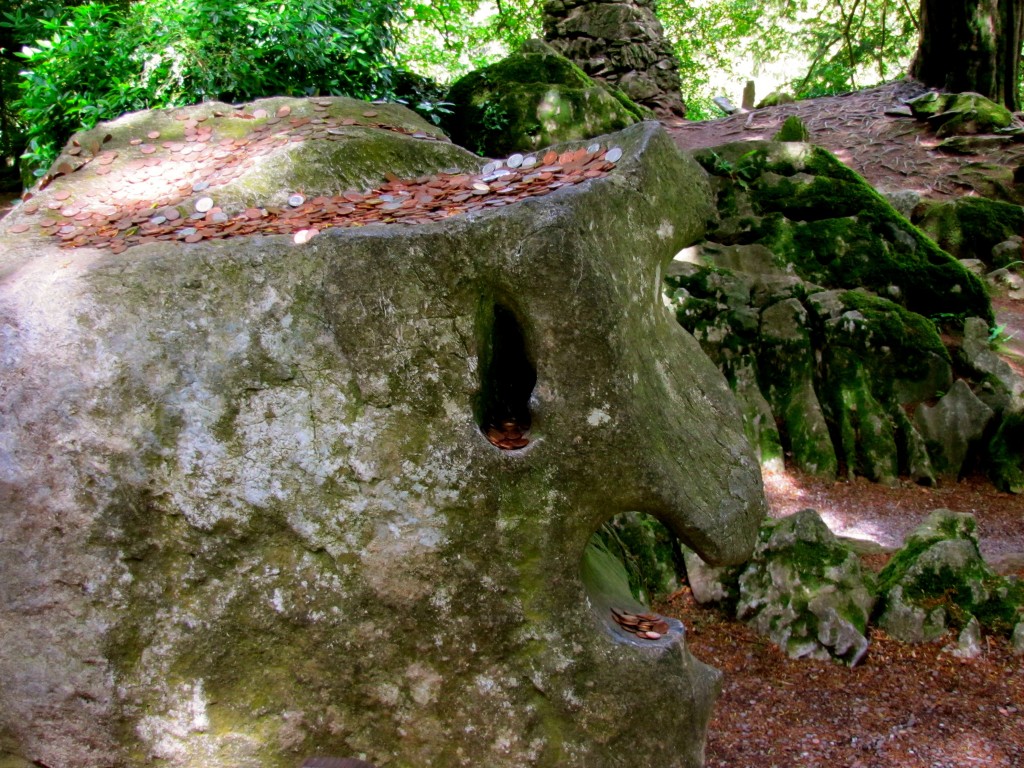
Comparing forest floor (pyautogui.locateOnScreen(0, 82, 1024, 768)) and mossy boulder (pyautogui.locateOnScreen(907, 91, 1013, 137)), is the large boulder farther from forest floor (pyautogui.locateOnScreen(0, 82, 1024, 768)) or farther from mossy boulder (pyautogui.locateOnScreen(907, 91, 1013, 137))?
mossy boulder (pyautogui.locateOnScreen(907, 91, 1013, 137))

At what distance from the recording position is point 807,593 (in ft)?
16.2

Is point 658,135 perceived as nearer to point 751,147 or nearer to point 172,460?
point 172,460

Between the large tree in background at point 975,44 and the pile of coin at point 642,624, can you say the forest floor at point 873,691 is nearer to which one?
the pile of coin at point 642,624

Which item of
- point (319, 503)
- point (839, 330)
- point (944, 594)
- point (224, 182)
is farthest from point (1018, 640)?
point (224, 182)

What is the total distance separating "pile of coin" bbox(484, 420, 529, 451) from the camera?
10.0ft

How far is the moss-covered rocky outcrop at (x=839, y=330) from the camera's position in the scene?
24.6ft

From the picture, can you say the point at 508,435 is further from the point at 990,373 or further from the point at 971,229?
the point at 971,229

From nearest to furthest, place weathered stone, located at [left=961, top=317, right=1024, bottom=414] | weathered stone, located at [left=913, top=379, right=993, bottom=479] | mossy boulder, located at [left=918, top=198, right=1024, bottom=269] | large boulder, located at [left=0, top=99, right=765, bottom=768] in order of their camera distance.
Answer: large boulder, located at [left=0, top=99, right=765, bottom=768]
weathered stone, located at [left=913, top=379, right=993, bottom=479]
weathered stone, located at [left=961, top=317, right=1024, bottom=414]
mossy boulder, located at [left=918, top=198, right=1024, bottom=269]

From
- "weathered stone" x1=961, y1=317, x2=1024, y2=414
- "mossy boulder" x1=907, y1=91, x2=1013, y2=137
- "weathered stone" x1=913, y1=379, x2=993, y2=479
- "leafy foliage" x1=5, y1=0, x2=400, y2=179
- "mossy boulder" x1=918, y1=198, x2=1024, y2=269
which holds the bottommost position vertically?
"weathered stone" x1=913, y1=379, x2=993, y2=479

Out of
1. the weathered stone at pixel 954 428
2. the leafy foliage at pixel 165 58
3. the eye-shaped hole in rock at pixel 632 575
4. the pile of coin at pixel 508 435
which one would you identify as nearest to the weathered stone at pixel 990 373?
the weathered stone at pixel 954 428

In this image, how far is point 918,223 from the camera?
10.4 m

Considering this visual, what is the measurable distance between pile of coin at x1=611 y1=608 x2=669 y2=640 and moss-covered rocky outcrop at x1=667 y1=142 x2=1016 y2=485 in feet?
14.3

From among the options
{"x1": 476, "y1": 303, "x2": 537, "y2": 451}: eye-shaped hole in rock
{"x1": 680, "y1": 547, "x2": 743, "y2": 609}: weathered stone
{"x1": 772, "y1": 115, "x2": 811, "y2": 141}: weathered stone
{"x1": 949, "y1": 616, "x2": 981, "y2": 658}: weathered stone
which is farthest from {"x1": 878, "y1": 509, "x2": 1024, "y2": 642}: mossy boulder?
{"x1": 772, "y1": 115, "x2": 811, "y2": 141}: weathered stone

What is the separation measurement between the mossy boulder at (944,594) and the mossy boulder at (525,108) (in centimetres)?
485
